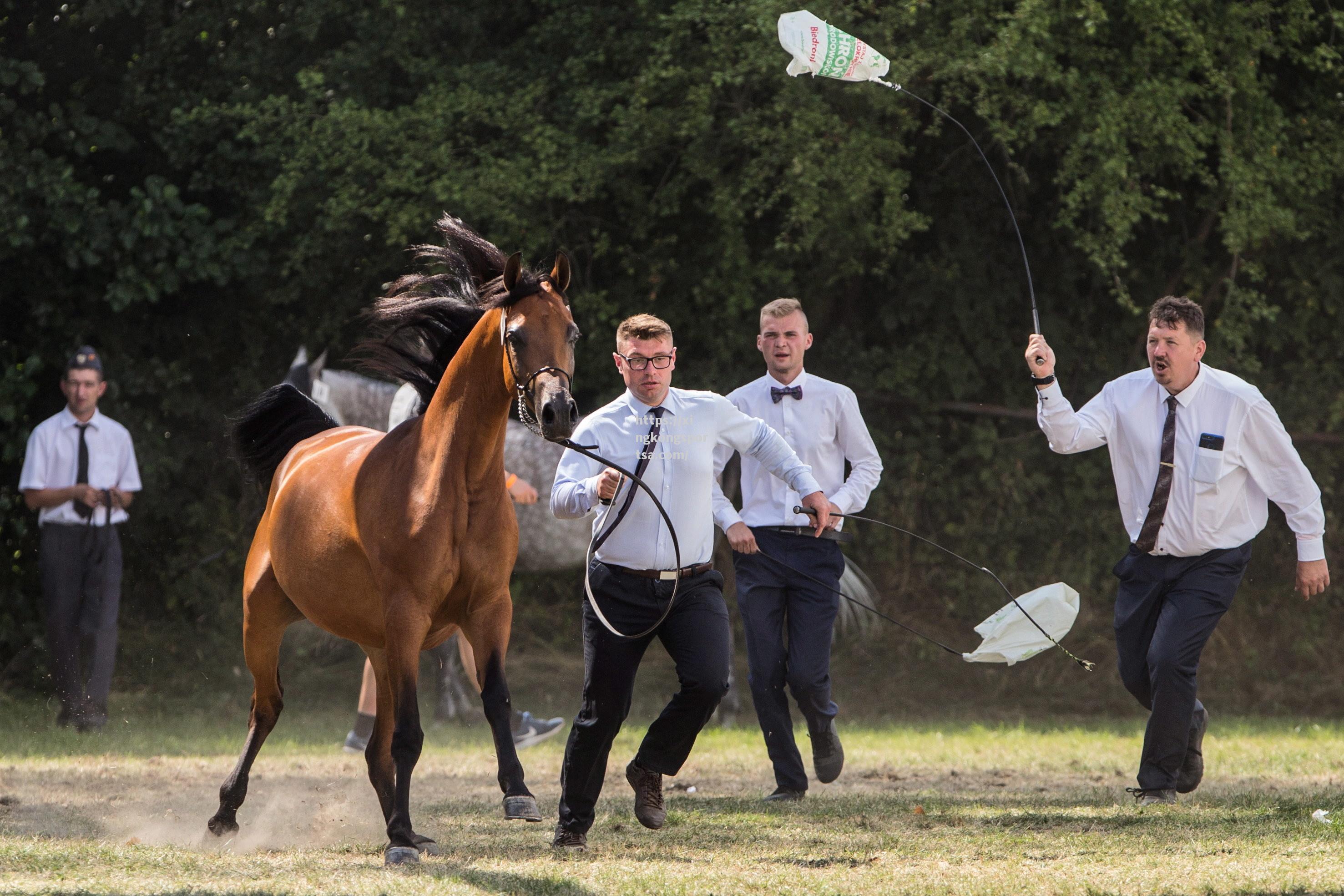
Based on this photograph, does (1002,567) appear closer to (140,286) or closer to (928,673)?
(928,673)

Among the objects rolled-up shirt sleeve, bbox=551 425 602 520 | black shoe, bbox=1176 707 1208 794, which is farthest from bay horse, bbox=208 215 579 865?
black shoe, bbox=1176 707 1208 794

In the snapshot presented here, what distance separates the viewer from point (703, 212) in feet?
36.0

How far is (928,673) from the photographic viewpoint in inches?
454

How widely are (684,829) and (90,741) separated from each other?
179 inches

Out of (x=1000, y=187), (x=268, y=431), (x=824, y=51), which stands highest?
(x=824, y=51)

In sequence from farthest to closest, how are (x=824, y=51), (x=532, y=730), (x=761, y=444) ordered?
(x=532, y=730) < (x=824, y=51) < (x=761, y=444)

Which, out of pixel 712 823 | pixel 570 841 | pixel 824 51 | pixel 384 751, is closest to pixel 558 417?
pixel 570 841

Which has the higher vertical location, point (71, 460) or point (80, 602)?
point (71, 460)

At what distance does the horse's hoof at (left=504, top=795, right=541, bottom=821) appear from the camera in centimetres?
493

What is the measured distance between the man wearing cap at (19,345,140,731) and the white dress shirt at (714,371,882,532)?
4804 millimetres

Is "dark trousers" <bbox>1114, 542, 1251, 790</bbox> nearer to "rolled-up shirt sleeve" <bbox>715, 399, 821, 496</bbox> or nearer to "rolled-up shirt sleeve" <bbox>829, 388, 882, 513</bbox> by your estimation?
"rolled-up shirt sleeve" <bbox>829, 388, 882, 513</bbox>

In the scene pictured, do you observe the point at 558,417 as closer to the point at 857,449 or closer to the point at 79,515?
the point at 857,449

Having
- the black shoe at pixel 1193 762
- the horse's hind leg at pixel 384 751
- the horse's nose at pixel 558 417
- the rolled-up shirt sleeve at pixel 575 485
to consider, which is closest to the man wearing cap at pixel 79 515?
the horse's hind leg at pixel 384 751

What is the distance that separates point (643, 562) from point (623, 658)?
0.34 meters
